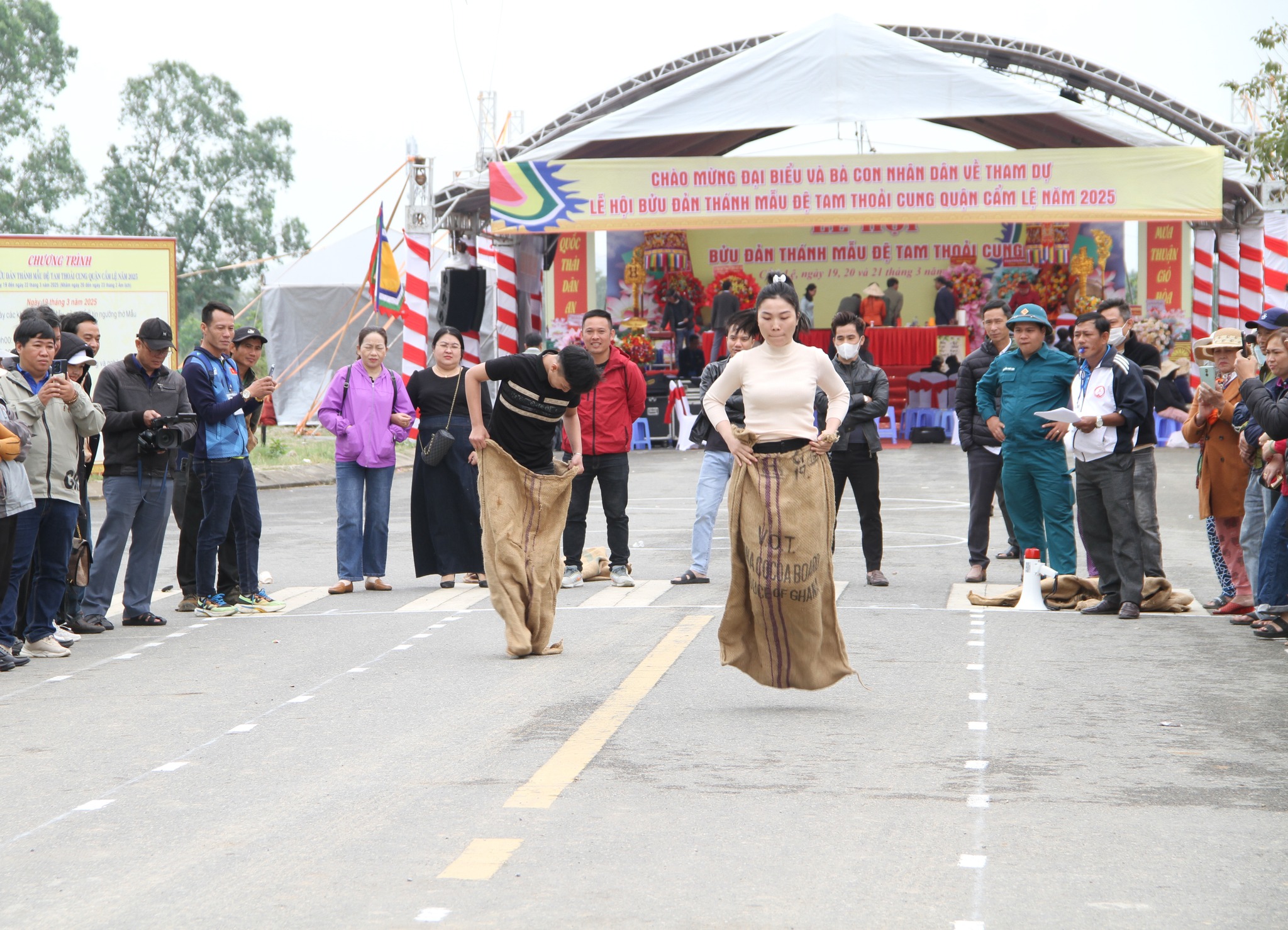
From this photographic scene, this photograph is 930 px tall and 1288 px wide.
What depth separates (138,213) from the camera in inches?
2247

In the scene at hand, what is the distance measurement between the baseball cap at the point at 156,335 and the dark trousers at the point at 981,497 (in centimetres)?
569

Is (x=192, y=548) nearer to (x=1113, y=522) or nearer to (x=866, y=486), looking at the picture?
(x=866, y=486)

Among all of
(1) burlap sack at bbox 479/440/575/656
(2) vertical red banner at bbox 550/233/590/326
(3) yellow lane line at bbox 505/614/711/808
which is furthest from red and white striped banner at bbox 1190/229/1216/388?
(1) burlap sack at bbox 479/440/575/656

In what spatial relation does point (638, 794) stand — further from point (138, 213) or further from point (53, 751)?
point (138, 213)

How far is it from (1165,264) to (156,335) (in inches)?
940

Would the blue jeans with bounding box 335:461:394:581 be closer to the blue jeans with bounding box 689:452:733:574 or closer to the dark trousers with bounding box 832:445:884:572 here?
the blue jeans with bounding box 689:452:733:574

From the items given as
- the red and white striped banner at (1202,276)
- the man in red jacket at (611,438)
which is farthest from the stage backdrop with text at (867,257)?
the man in red jacket at (611,438)

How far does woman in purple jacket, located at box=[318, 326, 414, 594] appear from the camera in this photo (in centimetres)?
1123

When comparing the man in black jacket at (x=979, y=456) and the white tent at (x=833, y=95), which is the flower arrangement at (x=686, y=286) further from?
the man in black jacket at (x=979, y=456)

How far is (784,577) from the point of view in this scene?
670 centimetres

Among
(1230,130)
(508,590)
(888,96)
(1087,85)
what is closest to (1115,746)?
(508,590)

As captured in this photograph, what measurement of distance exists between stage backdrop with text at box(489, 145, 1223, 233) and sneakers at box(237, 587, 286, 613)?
1483 centimetres

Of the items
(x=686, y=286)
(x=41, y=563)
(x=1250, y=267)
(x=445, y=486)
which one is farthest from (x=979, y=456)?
(x=686, y=286)

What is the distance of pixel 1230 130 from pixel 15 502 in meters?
22.6
